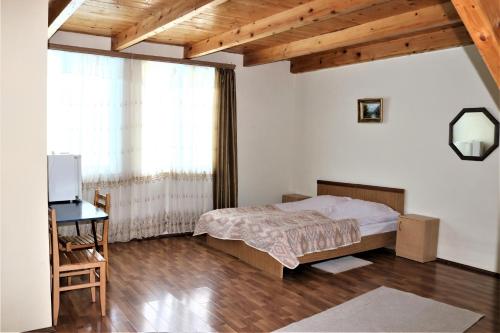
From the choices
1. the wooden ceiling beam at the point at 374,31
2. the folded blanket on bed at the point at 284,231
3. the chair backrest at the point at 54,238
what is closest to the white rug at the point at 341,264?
the folded blanket on bed at the point at 284,231

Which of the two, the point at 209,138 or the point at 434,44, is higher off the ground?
the point at 434,44

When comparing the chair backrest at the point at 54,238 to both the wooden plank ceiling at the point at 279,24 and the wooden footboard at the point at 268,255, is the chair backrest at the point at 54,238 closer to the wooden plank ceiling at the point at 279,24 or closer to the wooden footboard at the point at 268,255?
the wooden plank ceiling at the point at 279,24

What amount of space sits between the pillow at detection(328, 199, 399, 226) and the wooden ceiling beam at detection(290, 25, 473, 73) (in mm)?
1821

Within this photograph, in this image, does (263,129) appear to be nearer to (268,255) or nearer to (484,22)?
(268,255)

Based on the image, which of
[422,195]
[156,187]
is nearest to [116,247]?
[156,187]

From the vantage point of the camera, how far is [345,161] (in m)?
6.04

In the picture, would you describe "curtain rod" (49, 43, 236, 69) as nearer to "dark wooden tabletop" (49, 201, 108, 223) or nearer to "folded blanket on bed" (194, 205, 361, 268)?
"dark wooden tabletop" (49, 201, 108, 223)

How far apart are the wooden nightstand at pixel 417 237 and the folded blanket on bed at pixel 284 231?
1.97 ft

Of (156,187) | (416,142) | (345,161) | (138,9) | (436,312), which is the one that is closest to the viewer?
(436,312)

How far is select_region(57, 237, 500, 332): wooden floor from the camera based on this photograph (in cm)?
318

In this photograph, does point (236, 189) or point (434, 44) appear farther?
point (236, 189)

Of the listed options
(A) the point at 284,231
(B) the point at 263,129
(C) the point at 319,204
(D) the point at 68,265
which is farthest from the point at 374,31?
(D) the point at 68,265

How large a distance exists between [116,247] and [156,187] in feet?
2.99

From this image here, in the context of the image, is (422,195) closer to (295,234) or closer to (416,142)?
(416,142)
